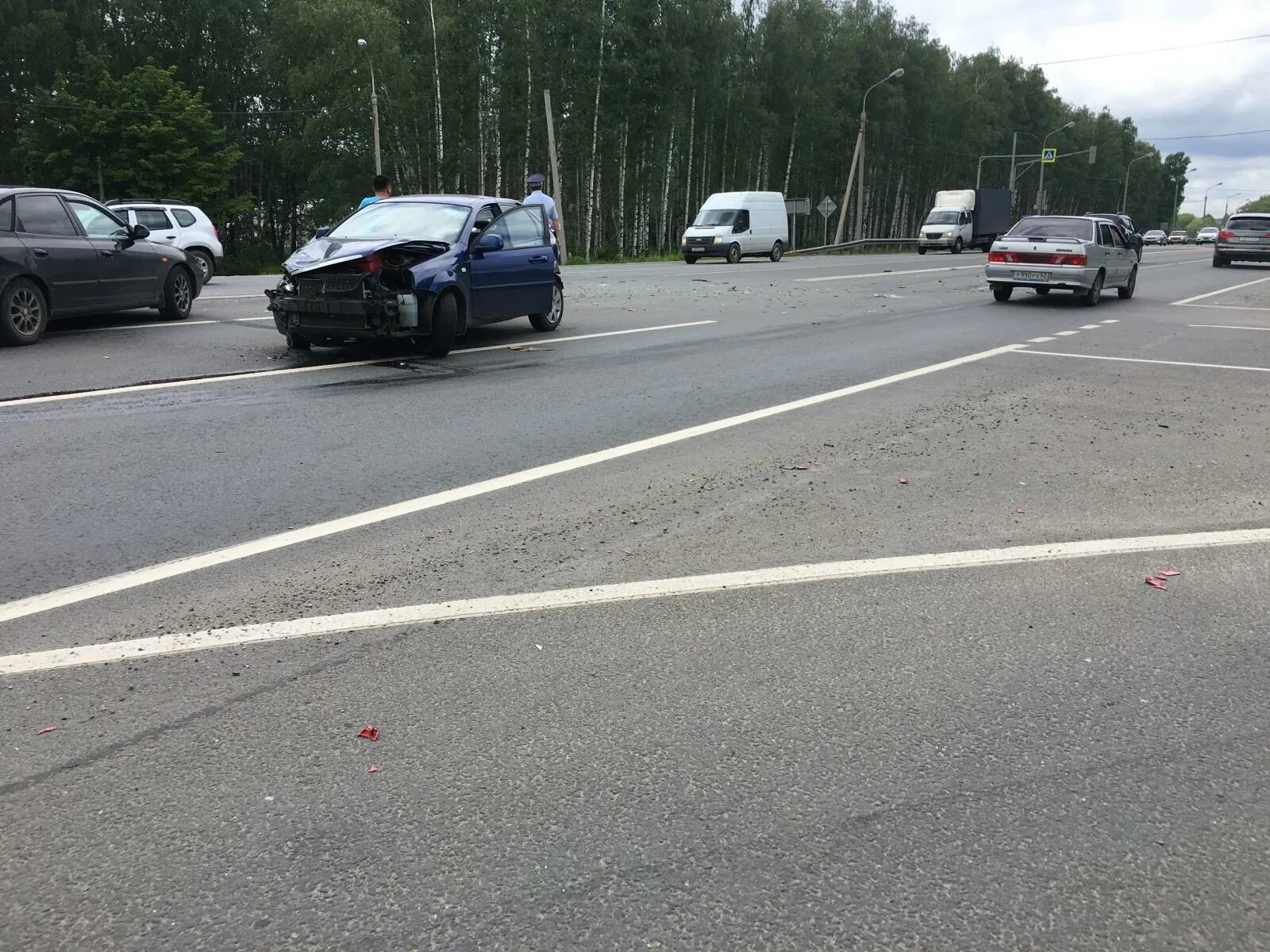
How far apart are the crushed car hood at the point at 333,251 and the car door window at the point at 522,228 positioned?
145 centimetres

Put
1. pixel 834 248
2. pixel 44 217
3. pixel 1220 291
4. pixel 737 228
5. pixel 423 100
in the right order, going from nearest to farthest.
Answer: pixel 44 217
pixel 1220 291
pixel 737 228
pixel 834 248
pixel 423 100

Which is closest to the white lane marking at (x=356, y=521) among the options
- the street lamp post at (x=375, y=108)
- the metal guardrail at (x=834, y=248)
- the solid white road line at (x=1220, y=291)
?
the solid white road line at (x=1220, y=291)

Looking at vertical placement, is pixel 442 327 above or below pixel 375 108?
below

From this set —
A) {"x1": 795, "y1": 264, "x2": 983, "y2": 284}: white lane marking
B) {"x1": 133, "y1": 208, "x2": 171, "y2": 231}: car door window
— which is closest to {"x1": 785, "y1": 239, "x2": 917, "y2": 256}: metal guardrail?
{"x1": 795, "y1": 264, "x2": 983, "y2": 284}: white lane marking

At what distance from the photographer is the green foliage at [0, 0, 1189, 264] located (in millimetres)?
50938

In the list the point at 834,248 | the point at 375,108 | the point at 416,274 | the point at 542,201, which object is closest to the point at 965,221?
the point at 834,248

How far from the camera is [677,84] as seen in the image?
53.7 m

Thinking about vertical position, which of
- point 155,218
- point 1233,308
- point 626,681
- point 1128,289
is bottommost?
point 626,681

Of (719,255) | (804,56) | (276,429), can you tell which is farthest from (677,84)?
(276,429)

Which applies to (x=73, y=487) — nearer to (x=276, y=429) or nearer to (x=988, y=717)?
(x=276, y=429)

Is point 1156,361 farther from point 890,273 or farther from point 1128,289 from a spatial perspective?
point 890,273

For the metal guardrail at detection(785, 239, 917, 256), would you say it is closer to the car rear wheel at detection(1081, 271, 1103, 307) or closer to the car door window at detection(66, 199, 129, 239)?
the car rear wheel at detection(1081, 271, 1103, 307)

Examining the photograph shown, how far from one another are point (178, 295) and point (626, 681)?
1256cm

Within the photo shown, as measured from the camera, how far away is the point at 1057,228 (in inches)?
776
